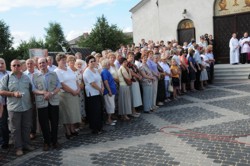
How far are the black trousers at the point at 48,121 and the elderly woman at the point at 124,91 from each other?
2.50m

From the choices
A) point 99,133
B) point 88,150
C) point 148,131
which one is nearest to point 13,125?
point 88,150

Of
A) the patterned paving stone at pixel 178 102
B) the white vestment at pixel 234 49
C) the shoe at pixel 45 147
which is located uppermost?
the white vestment at pixel 234 49

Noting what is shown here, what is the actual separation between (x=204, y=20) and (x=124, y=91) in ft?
41.1

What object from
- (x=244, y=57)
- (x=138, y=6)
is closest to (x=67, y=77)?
(x=244, y=57)

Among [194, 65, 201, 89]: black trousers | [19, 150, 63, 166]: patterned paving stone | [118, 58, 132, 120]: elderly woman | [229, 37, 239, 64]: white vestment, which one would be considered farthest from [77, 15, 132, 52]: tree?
[19, 150, 63, 166]: patterned paving stone

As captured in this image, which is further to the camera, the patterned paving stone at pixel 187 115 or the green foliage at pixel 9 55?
the green foliage at pixel 9 55

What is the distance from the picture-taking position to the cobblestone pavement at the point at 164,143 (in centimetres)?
507

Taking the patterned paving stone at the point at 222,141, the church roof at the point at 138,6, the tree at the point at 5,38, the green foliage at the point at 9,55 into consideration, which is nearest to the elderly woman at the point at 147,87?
the patterned paving stone at the point at 222,141

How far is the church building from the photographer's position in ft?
59.0

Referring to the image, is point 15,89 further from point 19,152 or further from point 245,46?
point 245,46

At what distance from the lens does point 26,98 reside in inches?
234

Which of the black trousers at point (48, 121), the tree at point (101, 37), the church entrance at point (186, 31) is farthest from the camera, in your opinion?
the tree at point (101, 37)

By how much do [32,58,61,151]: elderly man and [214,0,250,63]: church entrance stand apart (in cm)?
1485

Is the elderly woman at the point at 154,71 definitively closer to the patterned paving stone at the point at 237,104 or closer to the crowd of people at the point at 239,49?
the patterned paving stone at the point at 237,104
